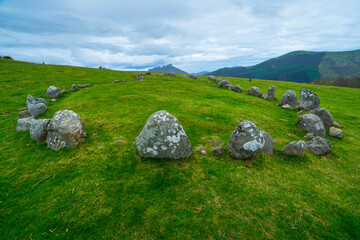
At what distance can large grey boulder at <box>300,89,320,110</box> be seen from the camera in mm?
18391

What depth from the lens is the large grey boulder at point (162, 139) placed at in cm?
764

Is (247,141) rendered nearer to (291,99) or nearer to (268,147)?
(268,147)

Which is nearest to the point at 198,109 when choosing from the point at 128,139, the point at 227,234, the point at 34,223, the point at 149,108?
the point at 149,108

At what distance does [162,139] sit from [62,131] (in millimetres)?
6135

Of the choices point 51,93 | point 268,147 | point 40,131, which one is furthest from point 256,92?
point 51,93

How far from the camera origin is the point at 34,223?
4.96 meters

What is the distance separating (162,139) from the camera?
7.64 metres

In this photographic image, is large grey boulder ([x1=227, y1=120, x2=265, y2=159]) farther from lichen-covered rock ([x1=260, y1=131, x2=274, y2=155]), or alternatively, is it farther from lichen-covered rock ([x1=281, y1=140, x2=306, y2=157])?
lichen-covered rock ([x1=281, y1=140, x2=306, y2=157])

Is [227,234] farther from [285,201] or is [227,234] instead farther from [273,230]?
[285,201]

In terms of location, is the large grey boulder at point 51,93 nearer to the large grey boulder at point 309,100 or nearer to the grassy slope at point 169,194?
the grassy slope at point 169,194

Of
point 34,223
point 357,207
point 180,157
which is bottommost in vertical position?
point 357,207

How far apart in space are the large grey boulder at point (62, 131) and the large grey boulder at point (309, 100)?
2437 centimetres

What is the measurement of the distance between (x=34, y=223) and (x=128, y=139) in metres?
5.89

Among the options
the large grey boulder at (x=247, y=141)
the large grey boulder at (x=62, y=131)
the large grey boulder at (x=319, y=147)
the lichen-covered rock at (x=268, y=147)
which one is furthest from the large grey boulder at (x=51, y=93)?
the large grey boulder at (x=319, y=147)
